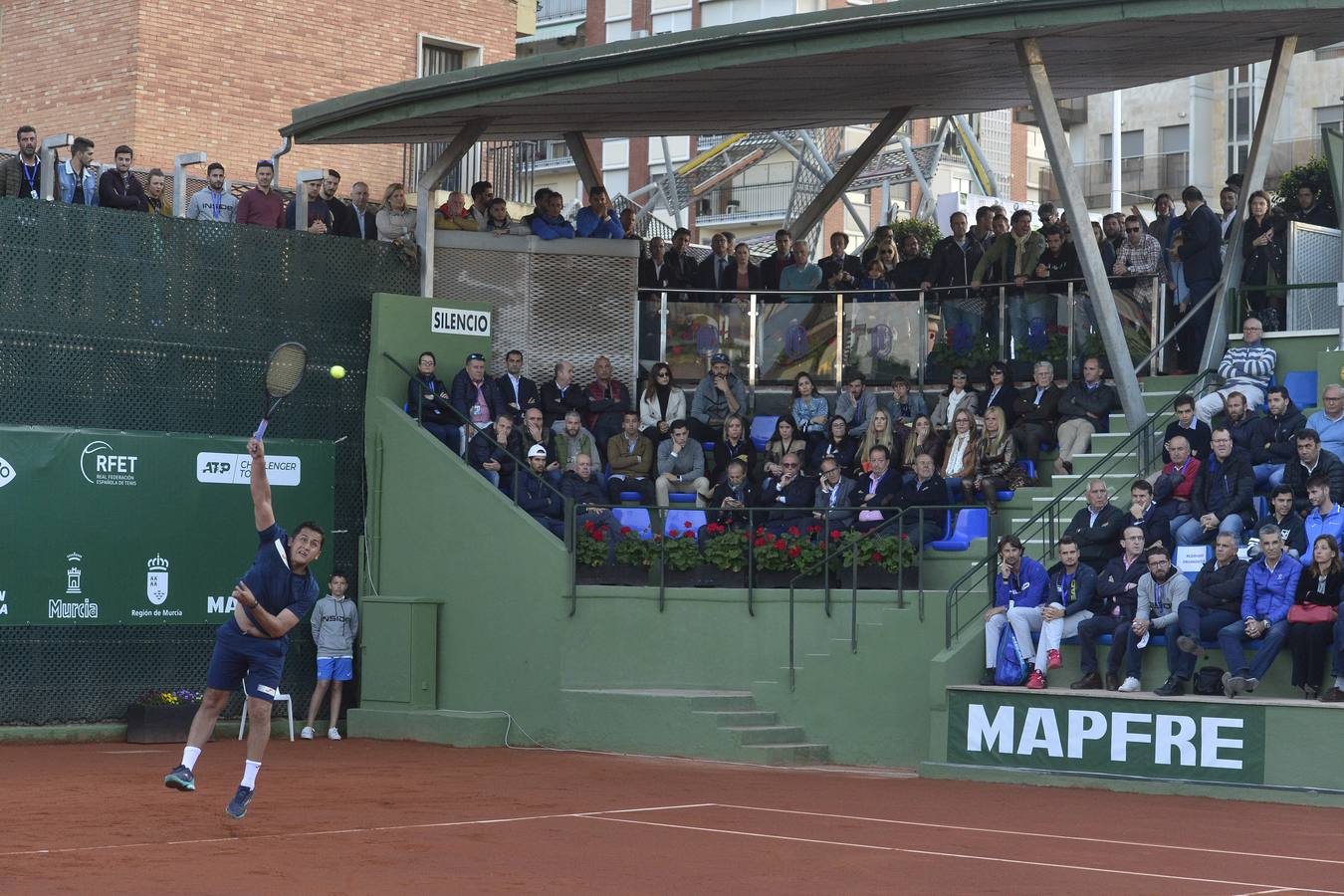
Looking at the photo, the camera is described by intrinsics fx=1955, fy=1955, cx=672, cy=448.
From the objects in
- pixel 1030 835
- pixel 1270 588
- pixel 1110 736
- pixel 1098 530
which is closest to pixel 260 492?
pixel 1030 835

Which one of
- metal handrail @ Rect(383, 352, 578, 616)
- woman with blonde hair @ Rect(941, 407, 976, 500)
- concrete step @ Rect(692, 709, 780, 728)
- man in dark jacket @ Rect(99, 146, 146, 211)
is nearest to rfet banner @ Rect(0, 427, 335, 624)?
metal handrail @ Rect(383, 352, 578, 616)

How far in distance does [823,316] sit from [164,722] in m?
9.35

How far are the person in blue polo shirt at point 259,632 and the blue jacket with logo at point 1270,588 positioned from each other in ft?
26.7

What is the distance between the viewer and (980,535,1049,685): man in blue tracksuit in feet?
59.7

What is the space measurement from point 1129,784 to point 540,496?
785cm

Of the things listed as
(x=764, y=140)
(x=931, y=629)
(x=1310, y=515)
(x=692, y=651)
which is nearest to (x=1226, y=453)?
(x=1310, y=515)

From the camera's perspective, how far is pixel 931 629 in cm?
1914

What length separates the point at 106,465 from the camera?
21.1 meters

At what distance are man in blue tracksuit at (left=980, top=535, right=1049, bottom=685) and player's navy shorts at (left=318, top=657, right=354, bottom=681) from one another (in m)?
7.81

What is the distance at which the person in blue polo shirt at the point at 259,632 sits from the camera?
12.7 meters

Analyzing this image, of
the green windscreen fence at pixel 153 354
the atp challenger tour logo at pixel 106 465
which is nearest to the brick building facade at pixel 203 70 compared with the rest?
the green windscreen fence at pixel 153 354

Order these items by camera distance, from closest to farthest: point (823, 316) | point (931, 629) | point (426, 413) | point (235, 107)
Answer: point (931, 629)
point (426, 413)
point (823, 316)
point (235, 107)

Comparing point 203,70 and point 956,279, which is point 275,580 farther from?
point 203,70

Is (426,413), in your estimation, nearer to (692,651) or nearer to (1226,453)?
(692,651)
